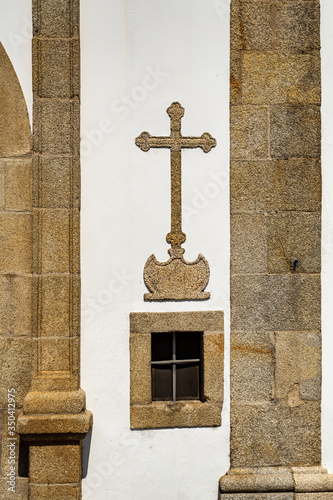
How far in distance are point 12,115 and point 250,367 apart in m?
2.74

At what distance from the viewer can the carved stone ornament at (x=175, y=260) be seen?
11.4ft

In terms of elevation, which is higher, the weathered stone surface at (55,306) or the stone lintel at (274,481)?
the weathered stone surface at (55,306)

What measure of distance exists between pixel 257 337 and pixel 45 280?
5.69 feet

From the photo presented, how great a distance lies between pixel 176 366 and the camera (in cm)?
356

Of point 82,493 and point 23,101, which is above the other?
point 23,101

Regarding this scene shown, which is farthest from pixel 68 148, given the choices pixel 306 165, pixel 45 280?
pixel 306 165

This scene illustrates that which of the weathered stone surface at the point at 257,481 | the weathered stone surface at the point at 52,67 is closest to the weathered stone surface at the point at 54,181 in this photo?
the weathered stone surface at the point at 52,67

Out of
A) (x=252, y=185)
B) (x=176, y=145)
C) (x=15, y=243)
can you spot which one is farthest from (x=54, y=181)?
(x=252, y=185)

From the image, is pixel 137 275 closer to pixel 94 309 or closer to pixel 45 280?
pixel 94 309

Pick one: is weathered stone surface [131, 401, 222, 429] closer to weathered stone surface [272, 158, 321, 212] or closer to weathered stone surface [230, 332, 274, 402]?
weathered stone surface [230, 332, 274, 402]

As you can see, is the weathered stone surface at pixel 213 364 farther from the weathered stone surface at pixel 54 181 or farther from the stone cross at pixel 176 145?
the weathered stone surface at pixel 54 181

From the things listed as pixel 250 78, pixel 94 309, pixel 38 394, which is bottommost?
pixel 38 394

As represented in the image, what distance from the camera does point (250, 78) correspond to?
3492 mm

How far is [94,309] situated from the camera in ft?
11.3
